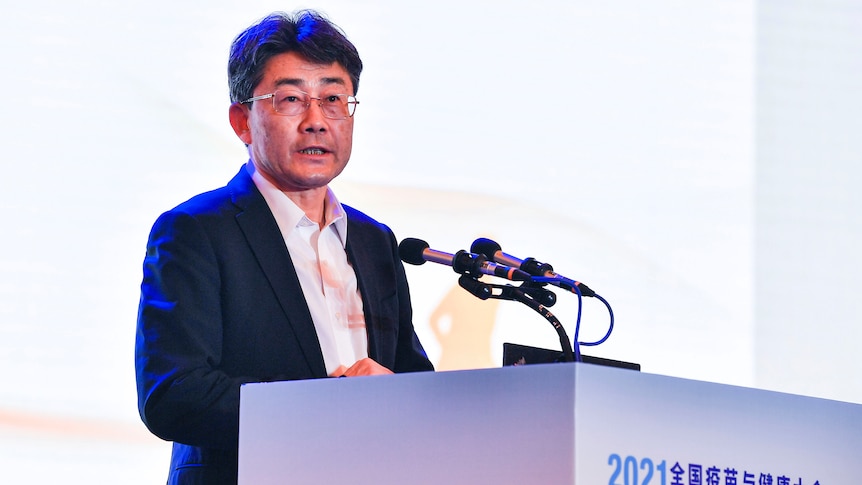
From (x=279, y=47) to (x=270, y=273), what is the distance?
536 mm

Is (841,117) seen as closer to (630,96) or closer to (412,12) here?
(630,96)

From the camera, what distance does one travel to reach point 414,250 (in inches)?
89.7

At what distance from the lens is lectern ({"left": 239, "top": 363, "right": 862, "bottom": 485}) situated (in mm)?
1454

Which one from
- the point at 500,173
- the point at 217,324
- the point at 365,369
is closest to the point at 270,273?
the point at 217,324

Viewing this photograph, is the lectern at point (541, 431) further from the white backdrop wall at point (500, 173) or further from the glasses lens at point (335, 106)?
the white backdrop wall at point (500, 173)

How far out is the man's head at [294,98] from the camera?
8.17 feet

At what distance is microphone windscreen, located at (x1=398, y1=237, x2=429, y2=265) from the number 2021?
86cm

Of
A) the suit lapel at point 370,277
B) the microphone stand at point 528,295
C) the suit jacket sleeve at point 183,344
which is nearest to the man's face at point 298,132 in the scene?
the suit lapel at point 370,277

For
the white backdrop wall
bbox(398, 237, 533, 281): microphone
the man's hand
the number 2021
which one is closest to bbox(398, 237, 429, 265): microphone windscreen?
bbox(398, 237, 533, 281): microphone

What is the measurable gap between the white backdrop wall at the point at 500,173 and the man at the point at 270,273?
692 mm

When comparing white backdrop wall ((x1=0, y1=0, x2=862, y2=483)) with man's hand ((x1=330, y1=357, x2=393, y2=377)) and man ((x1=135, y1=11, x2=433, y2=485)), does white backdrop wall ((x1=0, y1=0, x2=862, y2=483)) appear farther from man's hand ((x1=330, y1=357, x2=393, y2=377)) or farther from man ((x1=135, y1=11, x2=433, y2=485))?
man's hand ((x1=330, y1=357, x2=393, y2=377))

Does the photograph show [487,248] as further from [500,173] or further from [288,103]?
[500,173]

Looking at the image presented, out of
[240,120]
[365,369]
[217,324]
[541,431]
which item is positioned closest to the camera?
[541,431]

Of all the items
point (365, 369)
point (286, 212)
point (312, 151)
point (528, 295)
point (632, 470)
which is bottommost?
point (632, 470)
